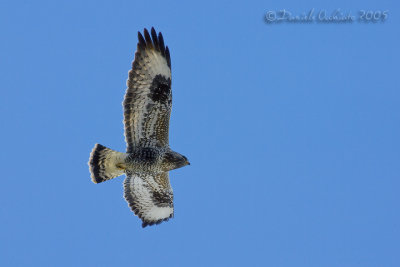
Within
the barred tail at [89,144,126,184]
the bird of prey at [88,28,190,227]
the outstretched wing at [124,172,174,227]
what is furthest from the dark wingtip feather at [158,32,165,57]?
the outstretched wing at [124,172,174,227]

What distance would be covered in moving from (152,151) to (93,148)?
3.27ft

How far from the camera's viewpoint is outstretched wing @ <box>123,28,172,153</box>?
10.2 meters

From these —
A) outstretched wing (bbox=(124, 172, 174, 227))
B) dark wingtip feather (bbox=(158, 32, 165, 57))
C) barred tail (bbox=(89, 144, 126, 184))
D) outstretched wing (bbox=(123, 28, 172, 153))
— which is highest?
dark wingtip feather (bbox=(158, 32, 165, 57))

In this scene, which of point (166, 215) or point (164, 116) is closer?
point (164, 116)

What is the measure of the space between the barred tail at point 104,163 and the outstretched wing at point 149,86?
1.85 feet

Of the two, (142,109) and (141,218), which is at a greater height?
(142,109)

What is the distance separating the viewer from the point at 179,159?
34.5 ft

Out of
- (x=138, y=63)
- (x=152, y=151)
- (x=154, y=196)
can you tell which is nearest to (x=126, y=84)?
(x=138, y=63)

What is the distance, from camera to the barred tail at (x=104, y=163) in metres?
10.6

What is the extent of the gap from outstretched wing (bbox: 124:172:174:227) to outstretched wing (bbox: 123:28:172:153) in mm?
1059

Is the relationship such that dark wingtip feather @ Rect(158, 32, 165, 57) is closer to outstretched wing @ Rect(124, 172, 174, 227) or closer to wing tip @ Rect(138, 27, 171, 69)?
wing tip @ Rect(138, 27, 171, 69)

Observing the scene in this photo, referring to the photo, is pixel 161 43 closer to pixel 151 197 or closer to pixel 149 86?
pixel 149 86

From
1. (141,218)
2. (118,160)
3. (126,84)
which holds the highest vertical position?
(126,84)

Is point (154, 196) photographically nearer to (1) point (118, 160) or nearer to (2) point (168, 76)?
(1) point (118, 160)
